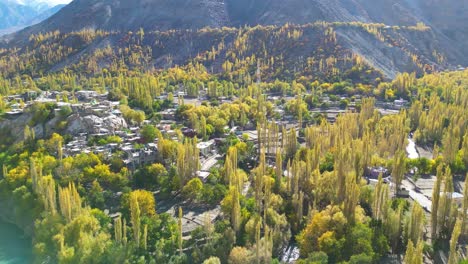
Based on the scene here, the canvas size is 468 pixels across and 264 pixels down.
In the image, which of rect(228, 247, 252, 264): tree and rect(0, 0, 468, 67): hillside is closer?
rect(228, 247, 252, 264): tree

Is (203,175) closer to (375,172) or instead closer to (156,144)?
(156,144)

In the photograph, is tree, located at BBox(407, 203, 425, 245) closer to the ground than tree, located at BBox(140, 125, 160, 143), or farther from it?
closer to the ground

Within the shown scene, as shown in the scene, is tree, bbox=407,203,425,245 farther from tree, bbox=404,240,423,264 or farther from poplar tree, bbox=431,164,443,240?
tree, bbox=404,240,423,264

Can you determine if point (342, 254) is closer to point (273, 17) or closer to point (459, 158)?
point (459, 158)

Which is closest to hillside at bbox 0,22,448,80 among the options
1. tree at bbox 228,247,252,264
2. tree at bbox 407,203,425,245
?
tree at bbox 407,203,425,245

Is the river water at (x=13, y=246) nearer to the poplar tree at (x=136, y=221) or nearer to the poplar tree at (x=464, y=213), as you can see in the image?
the poplar tree at (x=136, y=221)

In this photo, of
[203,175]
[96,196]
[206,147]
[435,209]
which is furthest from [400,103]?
[96,196]
